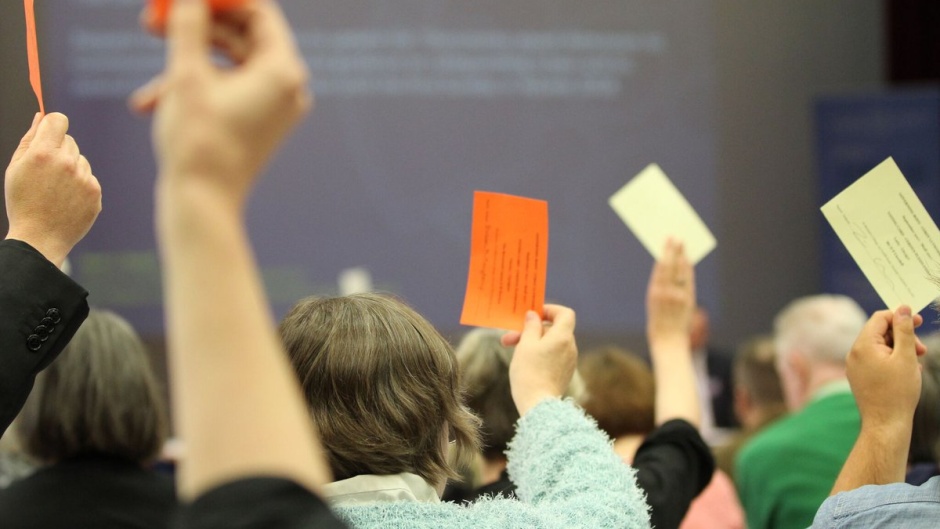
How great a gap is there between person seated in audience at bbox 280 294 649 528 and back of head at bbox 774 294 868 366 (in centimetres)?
180

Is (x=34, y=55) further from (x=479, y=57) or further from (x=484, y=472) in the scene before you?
(x=479, y=57)

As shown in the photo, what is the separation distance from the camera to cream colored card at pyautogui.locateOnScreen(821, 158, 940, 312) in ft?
4.60

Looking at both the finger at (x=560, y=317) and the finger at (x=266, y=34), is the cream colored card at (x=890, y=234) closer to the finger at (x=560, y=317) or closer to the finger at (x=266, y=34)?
the finger at (x=560, y=317)

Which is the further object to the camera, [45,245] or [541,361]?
[541,361]

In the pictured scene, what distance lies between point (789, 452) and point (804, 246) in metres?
3.98

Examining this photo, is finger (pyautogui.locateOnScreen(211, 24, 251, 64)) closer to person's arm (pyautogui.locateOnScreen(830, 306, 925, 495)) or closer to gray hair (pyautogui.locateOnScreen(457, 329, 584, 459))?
person's arm (pyautogui.locateOnScreen(830, 306, 925, 495))

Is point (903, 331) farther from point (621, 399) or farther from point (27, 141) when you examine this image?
point (27, 141)

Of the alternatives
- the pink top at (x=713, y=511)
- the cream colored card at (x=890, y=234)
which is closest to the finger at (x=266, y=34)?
the cream colored card at (x=890, y=234)

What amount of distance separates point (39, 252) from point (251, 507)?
65cm

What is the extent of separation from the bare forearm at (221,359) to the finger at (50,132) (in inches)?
24.9

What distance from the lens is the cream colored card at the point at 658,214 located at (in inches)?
71.2

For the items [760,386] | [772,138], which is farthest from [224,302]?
[772,138]

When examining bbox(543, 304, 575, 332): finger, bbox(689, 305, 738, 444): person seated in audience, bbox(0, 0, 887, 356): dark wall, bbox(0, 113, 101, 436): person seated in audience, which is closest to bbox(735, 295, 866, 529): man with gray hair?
bbox(543, 304, 575, 332): finger

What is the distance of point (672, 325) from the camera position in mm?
1870
